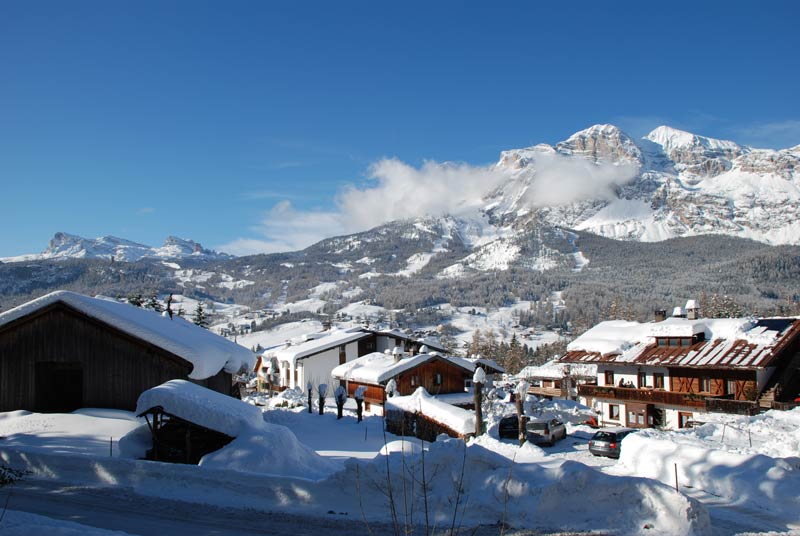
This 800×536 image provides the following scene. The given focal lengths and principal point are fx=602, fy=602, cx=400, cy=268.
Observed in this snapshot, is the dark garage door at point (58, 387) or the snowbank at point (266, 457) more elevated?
the dark garage door at point (58, 387)

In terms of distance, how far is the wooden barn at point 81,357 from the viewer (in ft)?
78.4

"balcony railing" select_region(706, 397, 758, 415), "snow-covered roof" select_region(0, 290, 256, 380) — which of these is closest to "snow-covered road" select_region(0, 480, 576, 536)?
"snow-covered roof" select_region(0, 290, 256, 380)

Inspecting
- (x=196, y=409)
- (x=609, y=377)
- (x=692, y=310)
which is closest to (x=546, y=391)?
(x=609, y=377)

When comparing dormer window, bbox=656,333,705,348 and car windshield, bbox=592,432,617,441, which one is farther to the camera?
dormer window, bbox=656,333,705,348

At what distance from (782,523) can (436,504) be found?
6.49m

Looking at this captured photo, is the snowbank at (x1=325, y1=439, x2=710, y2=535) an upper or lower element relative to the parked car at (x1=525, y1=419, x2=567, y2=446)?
upper

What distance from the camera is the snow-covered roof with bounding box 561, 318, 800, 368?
3716cm

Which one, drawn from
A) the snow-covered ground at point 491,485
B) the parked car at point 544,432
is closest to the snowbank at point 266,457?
the snow-covered ground at point 491,485

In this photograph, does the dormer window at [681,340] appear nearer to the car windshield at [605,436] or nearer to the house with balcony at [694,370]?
the house with balcony at [694,370]

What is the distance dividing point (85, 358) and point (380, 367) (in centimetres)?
2641

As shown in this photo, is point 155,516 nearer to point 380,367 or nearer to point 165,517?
point 165,517

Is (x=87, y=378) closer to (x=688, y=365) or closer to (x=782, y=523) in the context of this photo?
(x=782, y=523)

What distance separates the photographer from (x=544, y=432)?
2769 cm

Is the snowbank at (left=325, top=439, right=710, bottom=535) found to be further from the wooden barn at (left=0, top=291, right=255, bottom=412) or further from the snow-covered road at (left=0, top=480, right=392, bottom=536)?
the wooden barn at (left=0, top=291, right=255, bottom=412)
